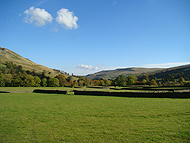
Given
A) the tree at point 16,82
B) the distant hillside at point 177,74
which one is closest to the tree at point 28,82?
the tree at point 16,82

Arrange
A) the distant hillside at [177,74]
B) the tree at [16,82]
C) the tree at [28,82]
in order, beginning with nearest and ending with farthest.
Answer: the tree at [16,82] → the tree at [28,82] → the distant hillside at [177,74]

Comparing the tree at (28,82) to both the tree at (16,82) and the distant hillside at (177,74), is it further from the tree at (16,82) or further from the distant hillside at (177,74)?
the distant hillside at (177,74)

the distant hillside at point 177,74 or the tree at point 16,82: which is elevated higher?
the distant hillside at point 177,74

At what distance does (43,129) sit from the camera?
6.75m

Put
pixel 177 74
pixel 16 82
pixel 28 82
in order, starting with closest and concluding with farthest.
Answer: pixel 16 82 < pixel 28 82 < pixel 177 74

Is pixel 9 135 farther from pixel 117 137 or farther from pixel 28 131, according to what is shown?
pixel 117 137

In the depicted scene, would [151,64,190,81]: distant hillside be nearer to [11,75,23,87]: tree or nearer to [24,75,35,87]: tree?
[24,75,35,87]: tree

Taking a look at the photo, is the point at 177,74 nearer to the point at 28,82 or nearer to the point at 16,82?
the point at 28,82

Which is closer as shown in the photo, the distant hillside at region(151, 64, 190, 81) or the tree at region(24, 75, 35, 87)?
the tree at region(24, 75, 35, 87)

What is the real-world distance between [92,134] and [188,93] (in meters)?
19.5

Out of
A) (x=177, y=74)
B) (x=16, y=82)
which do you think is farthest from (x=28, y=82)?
(x=177, y=74)

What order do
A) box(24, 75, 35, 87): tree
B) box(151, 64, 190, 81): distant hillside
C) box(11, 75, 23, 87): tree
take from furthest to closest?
box(151, 64, 190, 81): distant hillside, box(24, 75, 35, 87): tree, box(11, 75, 23, 87): tree

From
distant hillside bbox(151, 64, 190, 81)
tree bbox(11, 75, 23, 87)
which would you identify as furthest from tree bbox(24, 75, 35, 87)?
distant hillside bbox(151, 64, 190, 81)

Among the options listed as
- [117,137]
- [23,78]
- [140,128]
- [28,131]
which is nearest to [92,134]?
[117,137]
